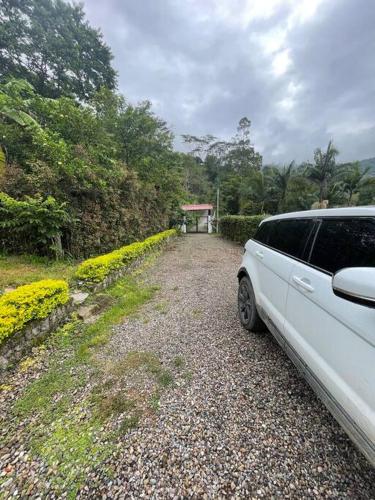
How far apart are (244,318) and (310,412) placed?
57.9 inches

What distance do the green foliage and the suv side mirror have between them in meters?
5.73

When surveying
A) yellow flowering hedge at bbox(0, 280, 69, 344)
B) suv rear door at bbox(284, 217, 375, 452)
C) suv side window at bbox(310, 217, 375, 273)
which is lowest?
yellow flowering hedge at bbox(0, 280, 69, 344)

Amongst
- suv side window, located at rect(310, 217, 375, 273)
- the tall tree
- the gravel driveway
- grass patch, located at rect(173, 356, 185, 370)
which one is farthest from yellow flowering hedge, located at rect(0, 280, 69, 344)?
the tall tree

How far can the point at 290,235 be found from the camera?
234 cm

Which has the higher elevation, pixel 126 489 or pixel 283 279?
pixel 283 279

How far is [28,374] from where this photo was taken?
93.2 inches

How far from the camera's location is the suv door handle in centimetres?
168

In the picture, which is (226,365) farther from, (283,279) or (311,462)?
(283,279)

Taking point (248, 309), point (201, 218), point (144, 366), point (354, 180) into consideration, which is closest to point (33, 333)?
point (144, 366)

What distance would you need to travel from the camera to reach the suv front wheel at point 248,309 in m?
2.98

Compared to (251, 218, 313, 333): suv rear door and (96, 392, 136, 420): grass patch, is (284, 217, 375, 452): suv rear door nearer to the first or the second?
(251, 218, 313, 333): suv rear door

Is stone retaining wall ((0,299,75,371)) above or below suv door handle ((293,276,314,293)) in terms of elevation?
below

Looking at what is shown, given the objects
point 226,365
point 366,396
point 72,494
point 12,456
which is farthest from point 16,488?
point 366,396

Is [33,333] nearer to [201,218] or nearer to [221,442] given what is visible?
[221,442]
